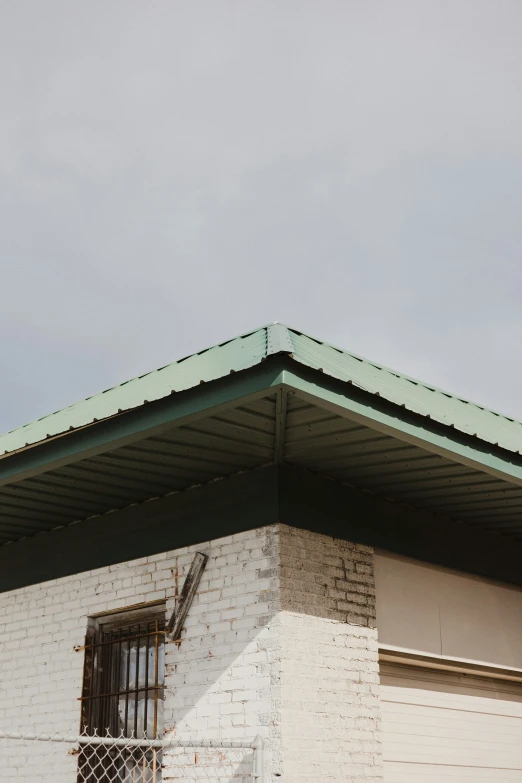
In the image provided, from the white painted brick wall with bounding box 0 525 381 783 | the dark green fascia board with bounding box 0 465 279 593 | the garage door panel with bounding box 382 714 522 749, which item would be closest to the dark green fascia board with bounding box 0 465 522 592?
the dark green fascia board with bounding box 0 465 279 593

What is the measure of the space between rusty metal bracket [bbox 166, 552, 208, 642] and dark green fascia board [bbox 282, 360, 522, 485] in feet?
6.29

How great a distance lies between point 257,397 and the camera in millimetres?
5289

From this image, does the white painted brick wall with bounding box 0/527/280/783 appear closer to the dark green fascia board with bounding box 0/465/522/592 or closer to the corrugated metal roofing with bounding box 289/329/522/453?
the dark green fascia board with bounding box 0/465/522/592

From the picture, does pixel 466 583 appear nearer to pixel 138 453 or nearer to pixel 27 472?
pixel 138 453

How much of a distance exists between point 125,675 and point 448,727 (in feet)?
8.82

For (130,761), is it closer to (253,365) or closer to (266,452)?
(266,452)

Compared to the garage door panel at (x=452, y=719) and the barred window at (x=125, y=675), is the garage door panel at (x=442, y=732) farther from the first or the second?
the barred window at (x=125, y=675)

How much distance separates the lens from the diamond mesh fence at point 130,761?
5.89 metres

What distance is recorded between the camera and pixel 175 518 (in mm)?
7223

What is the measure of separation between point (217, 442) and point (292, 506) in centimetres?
77

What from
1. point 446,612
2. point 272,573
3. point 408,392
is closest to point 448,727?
point 446,612

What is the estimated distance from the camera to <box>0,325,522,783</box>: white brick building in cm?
583

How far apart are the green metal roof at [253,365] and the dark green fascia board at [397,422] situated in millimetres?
50

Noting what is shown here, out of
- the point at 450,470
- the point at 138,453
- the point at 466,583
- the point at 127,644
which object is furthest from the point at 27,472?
the point at 466,583
